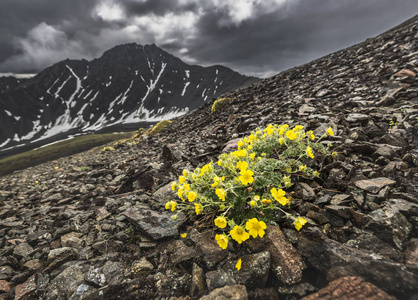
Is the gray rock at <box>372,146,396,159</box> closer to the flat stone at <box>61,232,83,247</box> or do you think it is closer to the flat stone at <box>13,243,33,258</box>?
the flat stone at <box>61,232,83,247</box>

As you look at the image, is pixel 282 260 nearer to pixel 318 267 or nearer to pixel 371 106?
pixel 318 267

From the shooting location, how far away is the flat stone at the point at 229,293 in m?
2.32

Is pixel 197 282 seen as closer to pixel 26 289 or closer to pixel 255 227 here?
pixel 255 227

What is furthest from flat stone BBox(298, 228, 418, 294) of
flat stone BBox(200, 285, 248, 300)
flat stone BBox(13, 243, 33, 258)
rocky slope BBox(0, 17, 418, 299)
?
flat stone BBox(13, 243, 33, 258)

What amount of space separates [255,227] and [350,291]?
3.74ft

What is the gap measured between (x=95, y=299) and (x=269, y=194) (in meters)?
2.94

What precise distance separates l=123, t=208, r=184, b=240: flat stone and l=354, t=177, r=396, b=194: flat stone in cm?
331

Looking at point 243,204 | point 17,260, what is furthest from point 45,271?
point 243,204

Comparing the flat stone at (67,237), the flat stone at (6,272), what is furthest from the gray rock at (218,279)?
the flat stone at (6,272)

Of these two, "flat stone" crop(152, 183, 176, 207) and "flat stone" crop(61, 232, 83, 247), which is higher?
"flat stone" crop(152, 183, 176, 207)

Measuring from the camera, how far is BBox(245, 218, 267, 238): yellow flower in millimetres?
2602

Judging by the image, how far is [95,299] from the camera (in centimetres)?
275

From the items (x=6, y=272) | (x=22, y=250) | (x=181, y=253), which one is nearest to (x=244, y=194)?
(x=181, y=253)

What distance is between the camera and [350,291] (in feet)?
6.82
